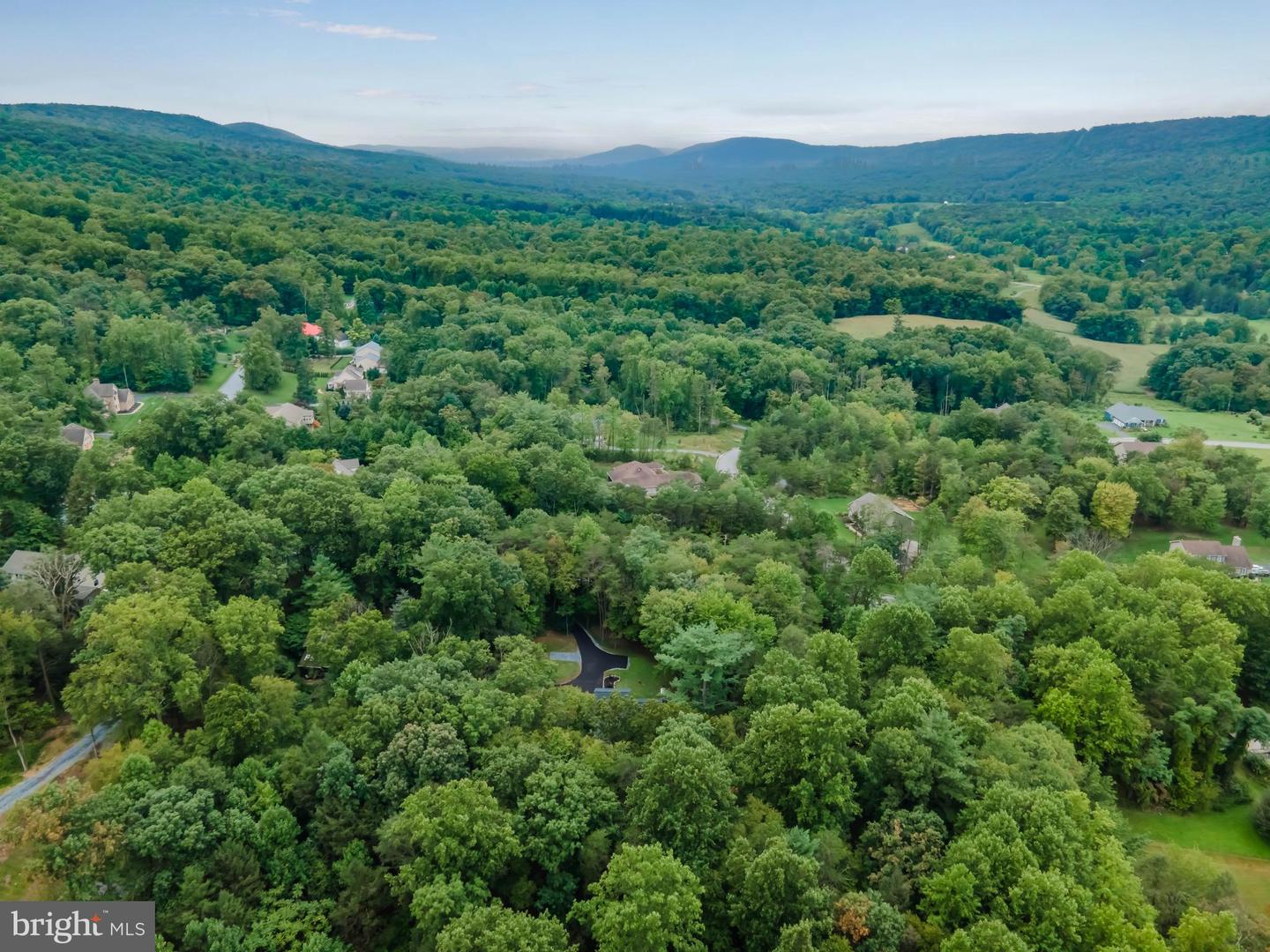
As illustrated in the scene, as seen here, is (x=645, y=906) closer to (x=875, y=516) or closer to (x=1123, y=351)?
(x=875, y=516)

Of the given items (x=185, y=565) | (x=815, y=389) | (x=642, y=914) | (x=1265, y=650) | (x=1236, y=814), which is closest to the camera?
(x=642, y=914)

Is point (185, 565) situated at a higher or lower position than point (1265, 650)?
higher

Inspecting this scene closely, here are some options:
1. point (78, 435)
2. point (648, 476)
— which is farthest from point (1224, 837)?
point (78, 435)

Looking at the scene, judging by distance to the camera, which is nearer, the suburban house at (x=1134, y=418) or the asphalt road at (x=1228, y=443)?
the asphalt road at (x=1228, y=443)

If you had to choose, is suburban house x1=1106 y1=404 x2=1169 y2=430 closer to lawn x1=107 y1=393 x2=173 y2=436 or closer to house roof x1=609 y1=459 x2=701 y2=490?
house roof x1=609 y1=459 x2=701 y2=490

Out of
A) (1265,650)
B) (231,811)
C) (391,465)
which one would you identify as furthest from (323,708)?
(1265,650)

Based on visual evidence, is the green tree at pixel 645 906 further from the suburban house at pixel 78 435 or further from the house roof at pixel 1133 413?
the house roof at pixel 1133 413

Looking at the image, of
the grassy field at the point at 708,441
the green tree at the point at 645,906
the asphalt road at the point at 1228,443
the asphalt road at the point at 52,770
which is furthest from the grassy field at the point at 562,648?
the asphalt road at the point at 1228,443

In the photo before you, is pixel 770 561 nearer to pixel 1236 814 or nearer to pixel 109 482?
pixel 1236 814
